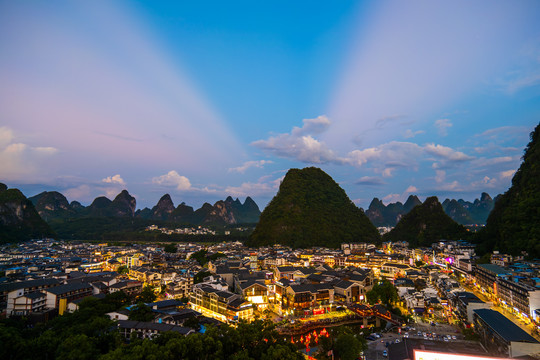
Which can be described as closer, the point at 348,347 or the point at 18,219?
the point at 348,347

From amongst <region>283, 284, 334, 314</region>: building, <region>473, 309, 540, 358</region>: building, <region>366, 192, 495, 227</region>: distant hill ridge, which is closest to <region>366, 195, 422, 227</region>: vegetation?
<region>366, 192, 495, 227</region>: distant hill ridge

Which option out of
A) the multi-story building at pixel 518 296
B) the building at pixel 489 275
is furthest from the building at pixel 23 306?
the building at pixel 489 275

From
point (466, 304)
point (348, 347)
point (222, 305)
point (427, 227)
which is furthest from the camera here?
point (427, 227)

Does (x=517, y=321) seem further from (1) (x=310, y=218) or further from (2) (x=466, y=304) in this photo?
(1) (x=310, y=218)

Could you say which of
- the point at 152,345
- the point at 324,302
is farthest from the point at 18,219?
the point at 152,345

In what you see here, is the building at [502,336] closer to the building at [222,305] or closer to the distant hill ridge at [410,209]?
the building at [222,305]

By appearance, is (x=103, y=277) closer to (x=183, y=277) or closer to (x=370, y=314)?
(x=183, y=277)
